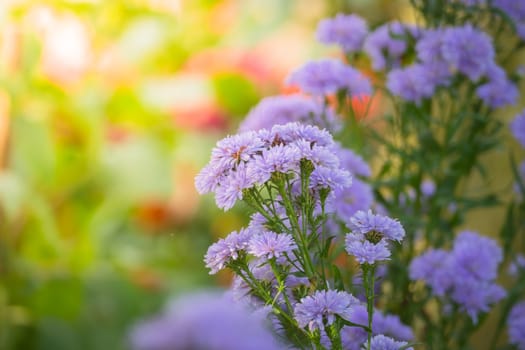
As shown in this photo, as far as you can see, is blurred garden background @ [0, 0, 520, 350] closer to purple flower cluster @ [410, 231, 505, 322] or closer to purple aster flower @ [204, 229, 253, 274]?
purple flower cluster @ [410, 231, 505, 322]

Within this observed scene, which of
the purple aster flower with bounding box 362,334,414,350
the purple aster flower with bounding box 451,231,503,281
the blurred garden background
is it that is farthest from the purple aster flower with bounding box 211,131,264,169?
the blurred garden background

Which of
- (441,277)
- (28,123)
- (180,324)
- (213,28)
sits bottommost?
(180,324)

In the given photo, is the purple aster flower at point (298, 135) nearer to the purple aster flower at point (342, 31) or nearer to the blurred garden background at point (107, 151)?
the purple aster flower at point (342, 31)

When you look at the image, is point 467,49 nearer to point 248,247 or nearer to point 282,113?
point 282,113

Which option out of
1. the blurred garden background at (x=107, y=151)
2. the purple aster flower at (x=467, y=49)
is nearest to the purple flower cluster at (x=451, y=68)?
the purple aster flower at (x=467, y=49)

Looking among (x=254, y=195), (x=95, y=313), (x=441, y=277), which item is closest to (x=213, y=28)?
(x=95, y=313)

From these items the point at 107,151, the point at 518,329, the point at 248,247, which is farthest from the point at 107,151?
the point at 248,247

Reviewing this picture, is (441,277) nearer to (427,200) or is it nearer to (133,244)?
(427,200)
